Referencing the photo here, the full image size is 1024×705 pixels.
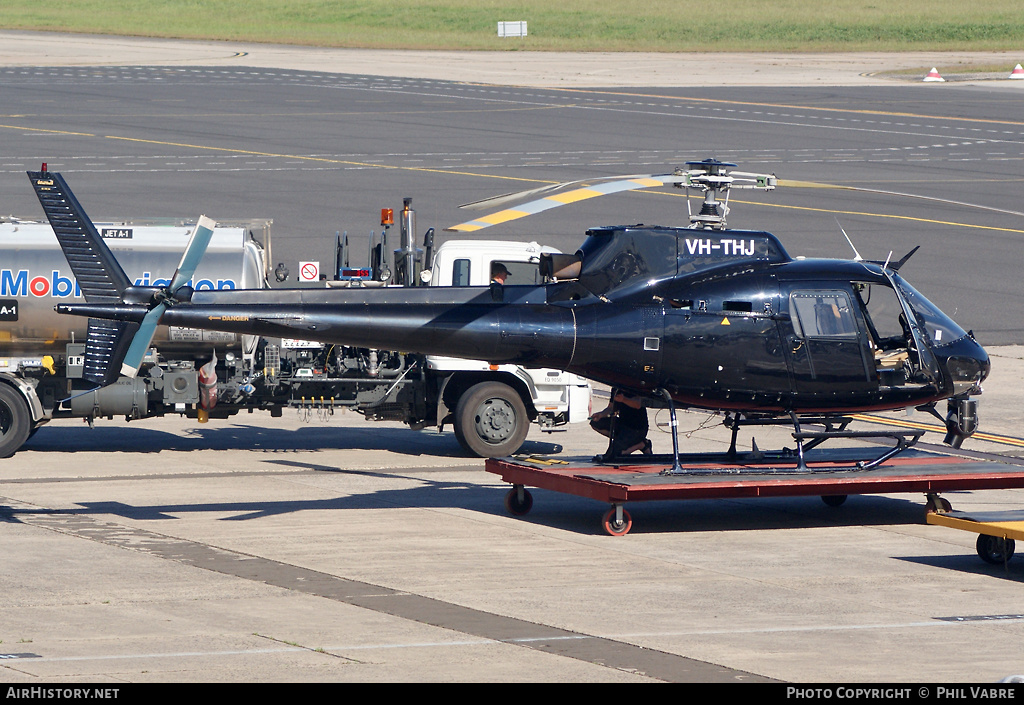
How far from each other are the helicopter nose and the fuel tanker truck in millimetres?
5180

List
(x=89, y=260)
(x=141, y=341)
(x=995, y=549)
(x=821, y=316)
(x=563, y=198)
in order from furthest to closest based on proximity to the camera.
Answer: (x=821, y=316) < (x=563, y=198) < (x=89, y=260) < (x=141, y=341) < (x=995, y=549)

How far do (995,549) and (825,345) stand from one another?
319cm

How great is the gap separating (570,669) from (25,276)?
464 inches

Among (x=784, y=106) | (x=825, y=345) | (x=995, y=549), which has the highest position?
(x=784, y=106)

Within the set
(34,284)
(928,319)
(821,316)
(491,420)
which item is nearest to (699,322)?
(821,316)

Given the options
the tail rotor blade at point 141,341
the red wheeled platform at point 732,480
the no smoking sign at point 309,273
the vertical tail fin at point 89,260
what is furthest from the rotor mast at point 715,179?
the no smoking sign at point 309,273

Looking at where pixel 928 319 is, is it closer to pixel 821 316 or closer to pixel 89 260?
pixel 821 316

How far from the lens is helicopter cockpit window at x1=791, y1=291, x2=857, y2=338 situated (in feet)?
53.2

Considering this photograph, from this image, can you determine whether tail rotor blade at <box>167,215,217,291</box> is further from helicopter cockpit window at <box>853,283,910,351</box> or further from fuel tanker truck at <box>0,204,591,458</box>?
helicopter cockpit window at <box>853,283,910,351</box>

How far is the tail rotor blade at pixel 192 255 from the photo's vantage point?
47.7 ft

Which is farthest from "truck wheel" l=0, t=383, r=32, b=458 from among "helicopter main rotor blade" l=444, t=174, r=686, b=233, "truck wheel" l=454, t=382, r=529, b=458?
"helicopter main rotor blade" l=444, t=174, r=686, b=233

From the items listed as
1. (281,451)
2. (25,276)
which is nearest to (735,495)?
(281,451)

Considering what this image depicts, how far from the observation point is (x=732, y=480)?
15547 millimetres
